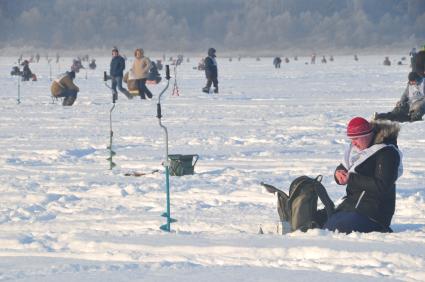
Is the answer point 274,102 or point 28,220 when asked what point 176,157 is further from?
point 274,102

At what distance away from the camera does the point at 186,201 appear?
9.60 m

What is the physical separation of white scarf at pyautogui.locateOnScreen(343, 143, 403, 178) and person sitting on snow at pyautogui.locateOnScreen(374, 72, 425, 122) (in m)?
9.91

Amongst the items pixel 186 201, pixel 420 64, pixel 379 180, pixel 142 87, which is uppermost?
pixel 420 64

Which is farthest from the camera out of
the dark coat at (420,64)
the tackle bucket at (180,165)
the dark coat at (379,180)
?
the dark coat at (420,64)

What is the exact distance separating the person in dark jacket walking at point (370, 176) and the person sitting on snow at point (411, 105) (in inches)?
394

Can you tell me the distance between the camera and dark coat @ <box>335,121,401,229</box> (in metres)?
7.18

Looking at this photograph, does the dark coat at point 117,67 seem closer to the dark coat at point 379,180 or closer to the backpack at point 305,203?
the backpack at point 305,203

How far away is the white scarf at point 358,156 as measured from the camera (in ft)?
23.7

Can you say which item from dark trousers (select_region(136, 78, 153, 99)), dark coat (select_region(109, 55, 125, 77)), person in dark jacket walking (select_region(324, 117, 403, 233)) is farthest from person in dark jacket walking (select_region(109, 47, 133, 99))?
person in dark jacket walking (select_region(324, 117, 403, 233))

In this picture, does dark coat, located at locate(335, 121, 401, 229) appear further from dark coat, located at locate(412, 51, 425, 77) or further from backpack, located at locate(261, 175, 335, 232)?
dark coat, located at locate(412, 51, 425, 77)

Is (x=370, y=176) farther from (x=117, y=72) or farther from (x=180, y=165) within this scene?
(x=117, y=72)

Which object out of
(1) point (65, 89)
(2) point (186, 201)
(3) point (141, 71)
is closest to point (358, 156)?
(2) point (186, 201)

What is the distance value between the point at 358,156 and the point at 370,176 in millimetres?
167

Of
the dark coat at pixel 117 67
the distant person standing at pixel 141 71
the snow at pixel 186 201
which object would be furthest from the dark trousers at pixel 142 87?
the snow at pixel 186 201
